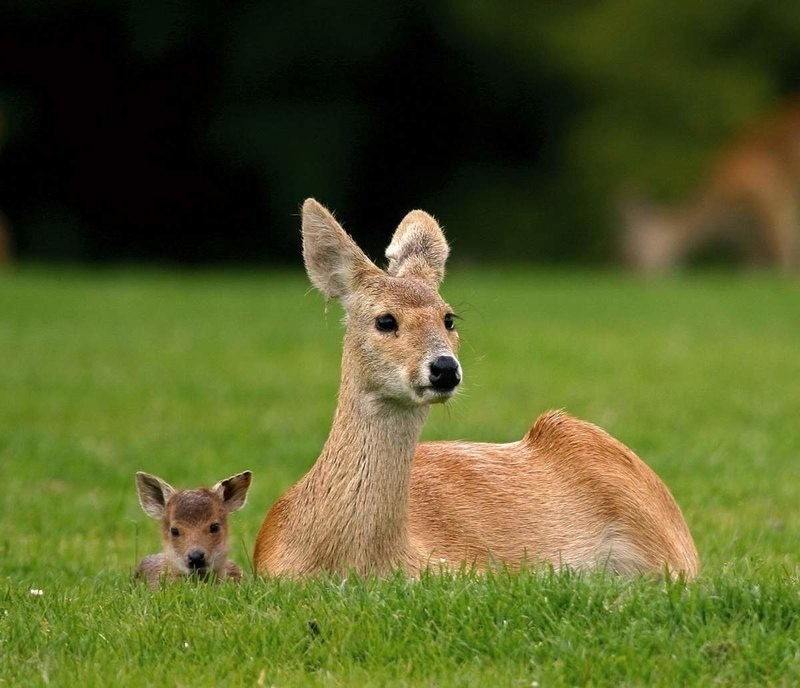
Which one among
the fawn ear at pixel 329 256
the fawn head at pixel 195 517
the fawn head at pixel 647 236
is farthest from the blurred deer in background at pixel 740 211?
the fawn ear at pixel 329 256

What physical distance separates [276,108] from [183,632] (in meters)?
25.2

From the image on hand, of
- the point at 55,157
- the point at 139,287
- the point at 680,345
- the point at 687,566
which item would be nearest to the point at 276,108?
the point at 55,157

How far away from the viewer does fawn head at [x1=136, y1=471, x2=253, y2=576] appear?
243 inches

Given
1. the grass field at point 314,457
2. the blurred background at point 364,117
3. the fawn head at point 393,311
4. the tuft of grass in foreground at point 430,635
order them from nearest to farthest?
the tuft of grass in foreground at point 430,635, the grass field at point 314,457, the fawn head at point 393,311, the blurred background at point 364,117

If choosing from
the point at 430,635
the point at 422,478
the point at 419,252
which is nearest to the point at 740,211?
the point at 419,252

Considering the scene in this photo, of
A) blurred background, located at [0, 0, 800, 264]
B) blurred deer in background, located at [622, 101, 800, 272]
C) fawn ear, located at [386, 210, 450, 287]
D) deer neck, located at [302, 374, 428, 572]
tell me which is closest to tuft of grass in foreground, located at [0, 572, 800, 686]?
deer neck, located at [302, 374, 428, 572]

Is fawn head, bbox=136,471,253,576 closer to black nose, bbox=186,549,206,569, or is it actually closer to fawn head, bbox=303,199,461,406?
black nose, bbox=186,549,206,569

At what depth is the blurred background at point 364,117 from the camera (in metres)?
29.5

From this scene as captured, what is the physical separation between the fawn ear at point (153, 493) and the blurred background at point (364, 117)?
2300 centimetres

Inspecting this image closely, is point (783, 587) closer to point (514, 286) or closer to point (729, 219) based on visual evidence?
point (514, 286)

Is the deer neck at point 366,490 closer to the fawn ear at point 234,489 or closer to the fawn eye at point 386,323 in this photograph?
the fawn eye at point 386,323

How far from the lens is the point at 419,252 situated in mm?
6477

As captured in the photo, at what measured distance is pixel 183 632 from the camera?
5.04 m

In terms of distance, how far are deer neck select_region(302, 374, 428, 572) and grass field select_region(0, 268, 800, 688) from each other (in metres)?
0.33
